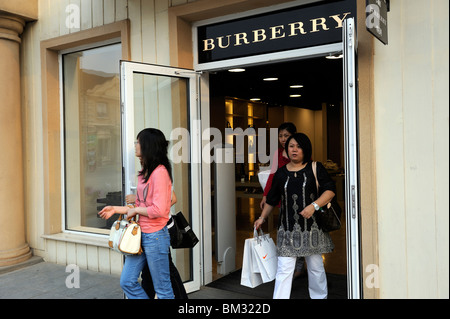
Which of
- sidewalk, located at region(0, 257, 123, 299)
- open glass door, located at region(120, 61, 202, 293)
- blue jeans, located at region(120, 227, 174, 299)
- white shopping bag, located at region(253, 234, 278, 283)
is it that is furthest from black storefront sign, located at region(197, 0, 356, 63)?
A: sidewalk, located at region(0, 257, 123, 299)

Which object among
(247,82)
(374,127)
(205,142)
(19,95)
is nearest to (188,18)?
(205,142)

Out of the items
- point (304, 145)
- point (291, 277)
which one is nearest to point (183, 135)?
point (304, 145)

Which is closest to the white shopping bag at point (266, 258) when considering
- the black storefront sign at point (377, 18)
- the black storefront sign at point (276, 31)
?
the black storefront sign at point (276, 31)

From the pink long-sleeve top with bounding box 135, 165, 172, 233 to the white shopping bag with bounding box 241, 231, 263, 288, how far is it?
0.93 m

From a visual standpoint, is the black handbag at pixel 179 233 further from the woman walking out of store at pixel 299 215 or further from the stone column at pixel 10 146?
the stone column at pixel 10 146

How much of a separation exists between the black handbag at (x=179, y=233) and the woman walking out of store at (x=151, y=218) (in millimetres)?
164

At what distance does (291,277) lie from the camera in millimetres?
3652

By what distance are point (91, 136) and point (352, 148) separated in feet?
12.9

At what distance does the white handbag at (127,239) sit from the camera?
313cm

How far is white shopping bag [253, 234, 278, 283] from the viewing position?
379cm

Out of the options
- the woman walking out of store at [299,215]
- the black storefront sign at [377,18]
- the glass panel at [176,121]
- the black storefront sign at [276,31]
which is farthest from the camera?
the glass panel at [176,121]

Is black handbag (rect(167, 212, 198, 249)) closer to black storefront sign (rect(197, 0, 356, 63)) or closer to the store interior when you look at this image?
the store interior
